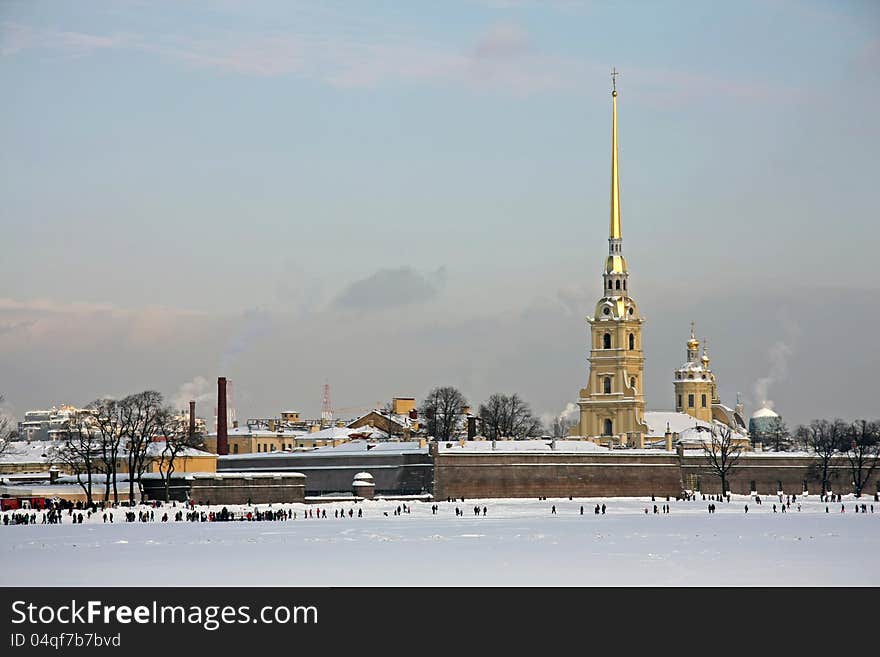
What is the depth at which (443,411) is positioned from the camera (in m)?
128

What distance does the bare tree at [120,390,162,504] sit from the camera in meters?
87.9

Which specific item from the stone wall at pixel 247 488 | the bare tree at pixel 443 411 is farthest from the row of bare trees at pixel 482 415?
the stone wall at pixel 247 488

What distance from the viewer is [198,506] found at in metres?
86.2

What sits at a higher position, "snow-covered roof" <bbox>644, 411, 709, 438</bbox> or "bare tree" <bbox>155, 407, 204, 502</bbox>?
"snow-covered roof" <bbox>644, 411, 709, 438</bbox>

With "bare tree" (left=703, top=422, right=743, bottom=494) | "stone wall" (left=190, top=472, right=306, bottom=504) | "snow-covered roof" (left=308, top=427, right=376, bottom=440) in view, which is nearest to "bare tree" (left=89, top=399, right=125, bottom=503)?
"stone wall" (left=190, top=472, right=306, bottom=504)

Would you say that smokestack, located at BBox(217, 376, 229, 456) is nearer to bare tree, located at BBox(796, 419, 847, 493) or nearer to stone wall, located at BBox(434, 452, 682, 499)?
stone wall, located at BBox(434, 452, 682, 499)

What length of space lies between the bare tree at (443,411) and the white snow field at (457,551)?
4443cm

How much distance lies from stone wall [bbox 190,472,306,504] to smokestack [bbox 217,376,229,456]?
1366 cm

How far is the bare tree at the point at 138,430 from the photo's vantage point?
288ft

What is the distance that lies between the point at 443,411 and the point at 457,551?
7644 cm
